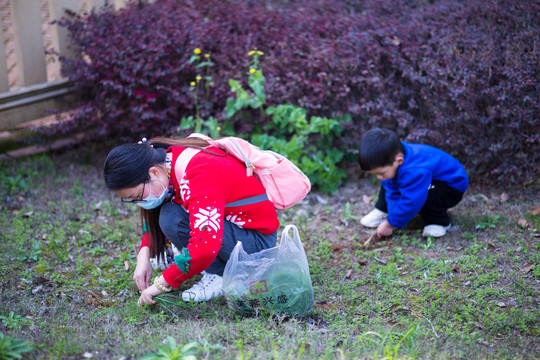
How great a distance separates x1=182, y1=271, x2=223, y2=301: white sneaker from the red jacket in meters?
0.34

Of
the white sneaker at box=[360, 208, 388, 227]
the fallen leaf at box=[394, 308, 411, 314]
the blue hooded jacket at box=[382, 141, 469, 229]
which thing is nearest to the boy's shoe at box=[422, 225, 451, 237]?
the blue hooded jacket at box=[382, 141, 469, 229]

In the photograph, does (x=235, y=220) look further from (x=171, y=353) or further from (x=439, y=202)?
(x=439, y=202)

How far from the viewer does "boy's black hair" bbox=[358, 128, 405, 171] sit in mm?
3207

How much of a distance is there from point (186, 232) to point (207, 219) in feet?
1.42

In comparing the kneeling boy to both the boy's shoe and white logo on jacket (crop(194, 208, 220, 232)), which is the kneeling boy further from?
white logo on jacket (crop(194, 208, 220, 232))

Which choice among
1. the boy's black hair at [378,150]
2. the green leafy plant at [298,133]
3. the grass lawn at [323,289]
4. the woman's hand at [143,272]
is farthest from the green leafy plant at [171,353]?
the green leafy plant at [298,133]

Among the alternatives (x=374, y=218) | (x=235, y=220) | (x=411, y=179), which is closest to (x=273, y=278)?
(x=235, y=220)

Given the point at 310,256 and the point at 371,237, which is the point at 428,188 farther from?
the point at 310,256

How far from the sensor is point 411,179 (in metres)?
3.21

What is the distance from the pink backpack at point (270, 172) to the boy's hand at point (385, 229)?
0.92 metres

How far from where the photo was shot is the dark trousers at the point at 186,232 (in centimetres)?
260

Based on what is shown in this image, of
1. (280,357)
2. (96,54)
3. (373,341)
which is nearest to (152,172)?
(280,357)

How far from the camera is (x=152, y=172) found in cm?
238

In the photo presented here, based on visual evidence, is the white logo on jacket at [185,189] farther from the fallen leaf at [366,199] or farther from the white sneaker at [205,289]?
the fallen leaf at [366,199]
